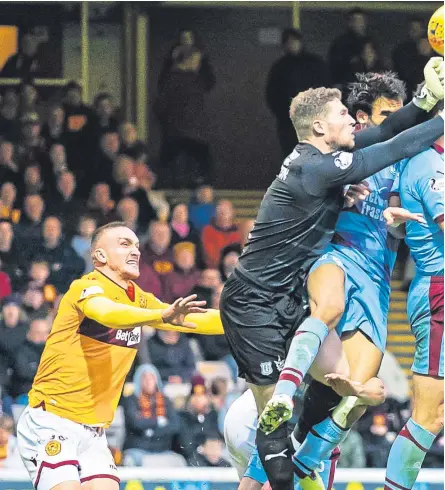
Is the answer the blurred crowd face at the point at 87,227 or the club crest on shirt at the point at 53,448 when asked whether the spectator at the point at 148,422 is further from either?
the club crest on shirt at the point at 53,448

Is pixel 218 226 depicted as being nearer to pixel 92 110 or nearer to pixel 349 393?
pixel 92 110

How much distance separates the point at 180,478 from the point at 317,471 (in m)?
2.04

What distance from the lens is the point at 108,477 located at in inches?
336

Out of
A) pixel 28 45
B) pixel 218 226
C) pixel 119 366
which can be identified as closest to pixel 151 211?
pixel 218 226

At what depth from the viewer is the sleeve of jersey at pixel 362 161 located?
7.96m

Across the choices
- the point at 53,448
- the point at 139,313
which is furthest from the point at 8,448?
the point at 139,313

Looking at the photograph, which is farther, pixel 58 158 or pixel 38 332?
pixel 58 158

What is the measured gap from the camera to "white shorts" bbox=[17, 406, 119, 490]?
27.6 ft

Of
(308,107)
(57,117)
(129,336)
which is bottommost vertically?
(129,336)

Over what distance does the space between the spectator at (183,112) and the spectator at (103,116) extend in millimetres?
606

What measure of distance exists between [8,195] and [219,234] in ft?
6.50

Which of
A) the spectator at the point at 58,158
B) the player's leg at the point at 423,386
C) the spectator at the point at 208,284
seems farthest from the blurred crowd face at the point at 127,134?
the player's leg at the point at 423,386

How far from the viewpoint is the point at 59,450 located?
8453mm

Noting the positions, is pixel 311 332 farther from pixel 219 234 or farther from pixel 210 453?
pixel 219 234
